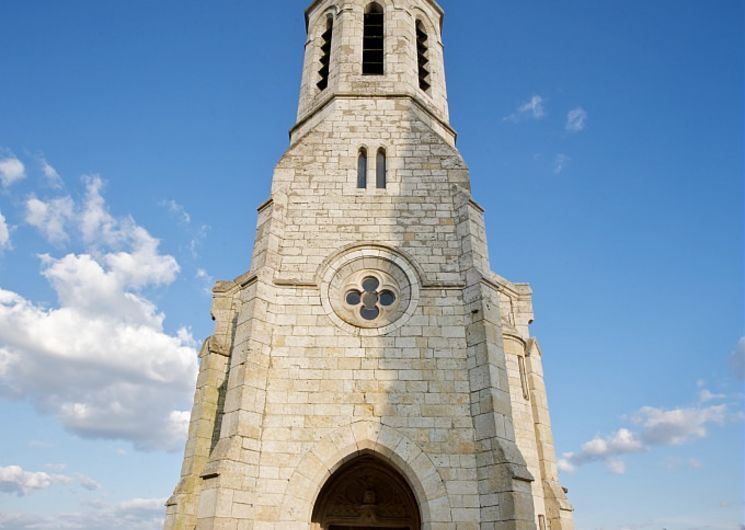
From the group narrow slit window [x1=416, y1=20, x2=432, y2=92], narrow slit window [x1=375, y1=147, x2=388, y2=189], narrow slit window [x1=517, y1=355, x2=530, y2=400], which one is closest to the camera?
narrow slit window [x1=375, y1=147, x2=388, y2=189]

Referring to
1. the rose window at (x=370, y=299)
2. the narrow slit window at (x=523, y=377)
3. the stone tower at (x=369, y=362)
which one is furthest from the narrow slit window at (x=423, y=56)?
the narrow slit window at (x=523, y=377)

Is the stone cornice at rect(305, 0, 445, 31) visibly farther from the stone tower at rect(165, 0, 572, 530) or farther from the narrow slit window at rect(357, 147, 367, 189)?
the narrow slit window at rect(357, 147, 367, 189)

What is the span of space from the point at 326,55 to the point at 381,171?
6196 millimetres

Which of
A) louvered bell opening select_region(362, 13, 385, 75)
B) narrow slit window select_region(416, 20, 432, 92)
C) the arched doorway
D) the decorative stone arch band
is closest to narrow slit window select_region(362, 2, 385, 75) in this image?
louvered bell opening select_region(362, 13, 385, 75)

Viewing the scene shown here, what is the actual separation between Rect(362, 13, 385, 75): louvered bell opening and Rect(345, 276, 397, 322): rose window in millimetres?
7273

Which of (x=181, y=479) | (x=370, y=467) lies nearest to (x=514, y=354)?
(x=370, y=467)

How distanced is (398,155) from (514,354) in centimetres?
563

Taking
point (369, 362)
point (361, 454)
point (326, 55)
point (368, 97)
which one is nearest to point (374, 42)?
point (326, 55)

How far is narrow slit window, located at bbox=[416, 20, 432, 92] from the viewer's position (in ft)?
52.0

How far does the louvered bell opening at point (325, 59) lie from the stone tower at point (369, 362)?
4.28 feet

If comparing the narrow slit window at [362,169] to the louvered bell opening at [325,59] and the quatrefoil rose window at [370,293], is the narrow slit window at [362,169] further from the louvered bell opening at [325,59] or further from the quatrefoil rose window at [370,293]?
the louvered bell opening at [325,59]

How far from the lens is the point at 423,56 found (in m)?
16.3

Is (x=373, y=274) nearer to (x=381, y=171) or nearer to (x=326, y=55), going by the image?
(x=381, y=171)

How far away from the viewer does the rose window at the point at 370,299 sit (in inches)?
416
